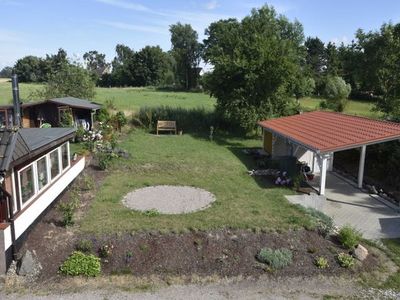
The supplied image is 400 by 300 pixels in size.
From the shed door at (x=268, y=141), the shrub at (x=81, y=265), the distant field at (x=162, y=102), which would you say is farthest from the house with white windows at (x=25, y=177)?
the distant field at (x=162, y=102)

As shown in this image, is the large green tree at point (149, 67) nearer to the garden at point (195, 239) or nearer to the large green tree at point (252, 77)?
the large green tree at point (252, 77)

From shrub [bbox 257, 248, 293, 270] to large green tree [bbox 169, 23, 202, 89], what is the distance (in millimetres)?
76651

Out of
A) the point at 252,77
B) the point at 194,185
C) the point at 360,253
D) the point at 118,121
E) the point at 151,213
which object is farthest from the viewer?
the point at 118,121

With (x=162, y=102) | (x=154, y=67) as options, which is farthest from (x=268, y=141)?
(x=154, y=67)

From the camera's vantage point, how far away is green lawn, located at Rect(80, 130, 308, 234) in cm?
1107

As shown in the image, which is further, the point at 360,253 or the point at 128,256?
the point at 360,253

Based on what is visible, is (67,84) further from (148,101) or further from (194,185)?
(194,185)

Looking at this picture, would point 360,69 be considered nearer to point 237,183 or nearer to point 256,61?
point 256,61

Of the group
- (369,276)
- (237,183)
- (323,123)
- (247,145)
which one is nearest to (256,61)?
(247,145)

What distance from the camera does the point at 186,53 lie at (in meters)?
94.5

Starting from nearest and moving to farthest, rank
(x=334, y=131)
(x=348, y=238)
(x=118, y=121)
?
(x=348, y=238) → (x=334, y=131) → (x=118, y=121)

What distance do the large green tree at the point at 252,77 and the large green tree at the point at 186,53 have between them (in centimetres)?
5804

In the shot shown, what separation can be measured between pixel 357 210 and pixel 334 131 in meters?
4.38

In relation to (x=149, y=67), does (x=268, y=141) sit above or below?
below
